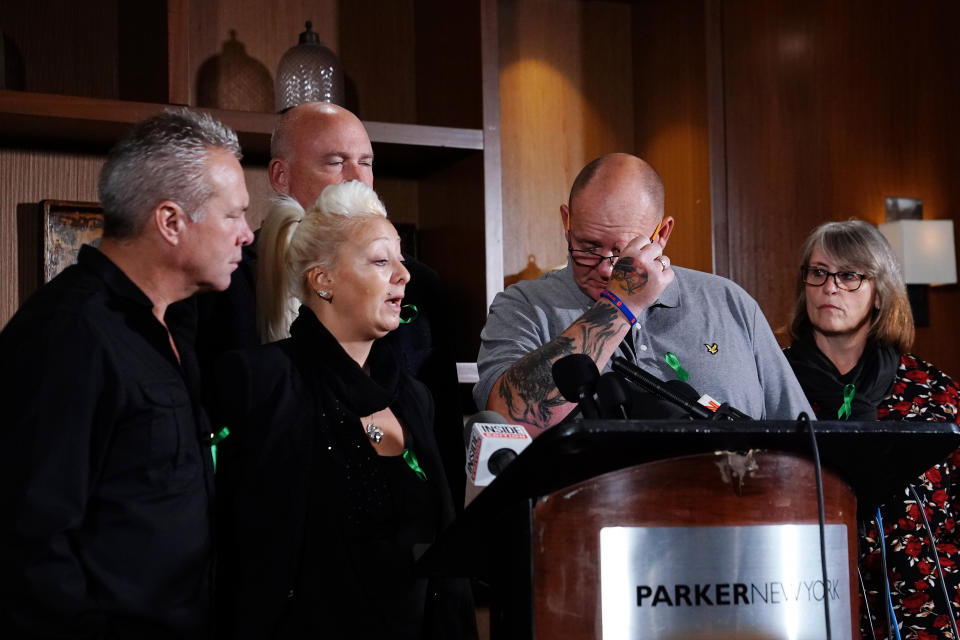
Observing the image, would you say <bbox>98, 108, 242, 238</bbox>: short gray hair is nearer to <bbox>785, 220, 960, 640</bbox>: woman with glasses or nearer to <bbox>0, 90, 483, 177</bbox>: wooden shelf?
<bbox>0, 90, 483, 177</bbox>: wooden shelf

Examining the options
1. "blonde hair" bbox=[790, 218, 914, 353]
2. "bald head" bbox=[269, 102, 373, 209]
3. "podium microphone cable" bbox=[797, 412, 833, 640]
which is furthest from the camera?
"blonde hair" bbox=[790, 218, 914, 353]

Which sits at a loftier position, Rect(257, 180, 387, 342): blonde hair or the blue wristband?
Rect(257, 180, 387, 342): blonde hair

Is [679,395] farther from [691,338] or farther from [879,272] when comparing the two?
[879,272]

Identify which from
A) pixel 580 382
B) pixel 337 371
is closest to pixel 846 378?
pixel 337 371

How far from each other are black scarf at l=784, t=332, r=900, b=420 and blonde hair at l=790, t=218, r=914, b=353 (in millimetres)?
41

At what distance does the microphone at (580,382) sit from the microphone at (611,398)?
0.05 ft

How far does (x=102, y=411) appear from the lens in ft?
4.75

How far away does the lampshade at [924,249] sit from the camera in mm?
4016

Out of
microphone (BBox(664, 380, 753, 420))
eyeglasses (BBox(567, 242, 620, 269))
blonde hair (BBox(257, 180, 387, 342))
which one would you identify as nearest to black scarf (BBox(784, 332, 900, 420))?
eyeglasses (BBox(567, 242, 620, 269))

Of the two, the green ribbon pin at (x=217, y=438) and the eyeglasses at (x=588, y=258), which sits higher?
the eyeglasses at (x=588, y=258)

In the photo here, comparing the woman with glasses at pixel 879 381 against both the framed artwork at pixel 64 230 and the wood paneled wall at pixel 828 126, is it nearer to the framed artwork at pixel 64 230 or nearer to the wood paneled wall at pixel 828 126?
the wood paneled wall at pixel 828 126

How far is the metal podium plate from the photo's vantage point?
112 centimetres

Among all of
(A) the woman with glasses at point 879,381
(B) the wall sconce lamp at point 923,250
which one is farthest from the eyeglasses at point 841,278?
(B) the wall sconce lamp at point 923,250

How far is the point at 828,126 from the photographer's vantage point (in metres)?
4.05
